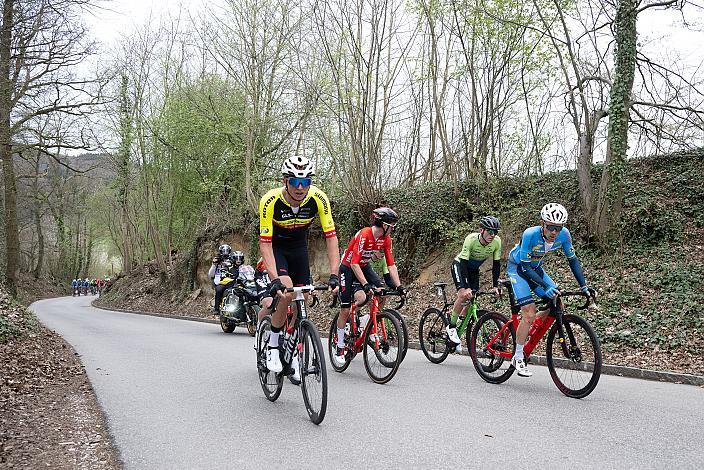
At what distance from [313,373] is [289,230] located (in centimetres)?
160

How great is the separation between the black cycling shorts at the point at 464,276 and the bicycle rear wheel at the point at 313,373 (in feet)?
11.6

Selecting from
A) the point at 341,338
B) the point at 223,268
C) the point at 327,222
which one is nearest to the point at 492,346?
the point at 341,338

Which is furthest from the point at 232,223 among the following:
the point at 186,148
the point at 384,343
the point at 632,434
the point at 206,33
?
the point at 632,434

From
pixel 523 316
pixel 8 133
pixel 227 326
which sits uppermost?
pixel 8 133

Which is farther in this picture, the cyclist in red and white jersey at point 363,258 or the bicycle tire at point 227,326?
the bicycle tire at point 227,326

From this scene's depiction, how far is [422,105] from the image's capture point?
16859mm

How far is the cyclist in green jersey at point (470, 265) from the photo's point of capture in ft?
26.6

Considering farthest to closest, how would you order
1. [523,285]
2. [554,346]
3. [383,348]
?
1. [383,348]
2. [523,285]
3. [554,346]

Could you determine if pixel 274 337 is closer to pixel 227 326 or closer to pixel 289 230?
pixel 289 230

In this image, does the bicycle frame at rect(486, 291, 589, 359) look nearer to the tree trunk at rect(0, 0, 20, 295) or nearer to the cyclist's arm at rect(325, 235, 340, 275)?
the cyclist's arm at rect(325, 235, 340, 275)

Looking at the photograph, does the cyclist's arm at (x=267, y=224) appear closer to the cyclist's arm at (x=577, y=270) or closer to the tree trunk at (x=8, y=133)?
the cyclist's arm at (x=577, y=270)

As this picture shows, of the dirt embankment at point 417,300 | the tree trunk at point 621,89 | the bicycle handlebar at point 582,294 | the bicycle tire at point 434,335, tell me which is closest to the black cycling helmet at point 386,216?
the bicycle tire at point 434,335

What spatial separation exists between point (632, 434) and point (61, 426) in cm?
495

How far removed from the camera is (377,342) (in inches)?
285
